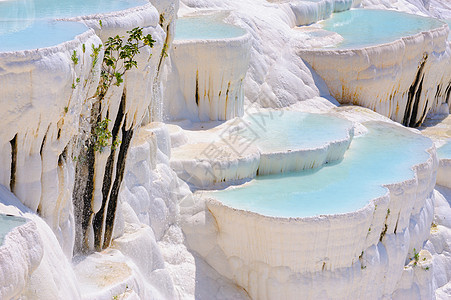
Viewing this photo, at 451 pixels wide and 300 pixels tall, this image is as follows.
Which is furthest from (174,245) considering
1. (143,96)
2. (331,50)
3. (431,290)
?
(331,50)

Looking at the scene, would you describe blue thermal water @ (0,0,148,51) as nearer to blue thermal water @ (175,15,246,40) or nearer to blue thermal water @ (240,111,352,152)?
blue thermal water @ (175,15,246,40)

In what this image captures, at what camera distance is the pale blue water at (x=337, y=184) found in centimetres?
1069

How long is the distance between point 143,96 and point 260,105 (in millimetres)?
6157

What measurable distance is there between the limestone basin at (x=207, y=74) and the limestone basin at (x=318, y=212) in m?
2.01

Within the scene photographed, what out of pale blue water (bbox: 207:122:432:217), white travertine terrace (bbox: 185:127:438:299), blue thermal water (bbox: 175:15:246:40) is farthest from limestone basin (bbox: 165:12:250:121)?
white travertine terrace (bbox: 185:127:438:299)

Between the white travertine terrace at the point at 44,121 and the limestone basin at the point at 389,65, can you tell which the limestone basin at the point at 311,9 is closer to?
the limestone basin at the point at 389,65

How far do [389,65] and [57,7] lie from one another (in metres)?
9.72

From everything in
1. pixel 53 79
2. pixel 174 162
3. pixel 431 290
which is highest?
pixel 53 79

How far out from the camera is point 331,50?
1622 cm

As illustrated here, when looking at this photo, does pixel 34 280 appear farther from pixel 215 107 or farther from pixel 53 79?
pixel 215 107

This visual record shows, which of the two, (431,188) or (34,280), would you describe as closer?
(34,280)

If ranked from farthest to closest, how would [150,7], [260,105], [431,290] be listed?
[260,105]
[431,290]
[150,7]

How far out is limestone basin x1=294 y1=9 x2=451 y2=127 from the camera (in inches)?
638

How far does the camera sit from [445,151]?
15297 millimetres
